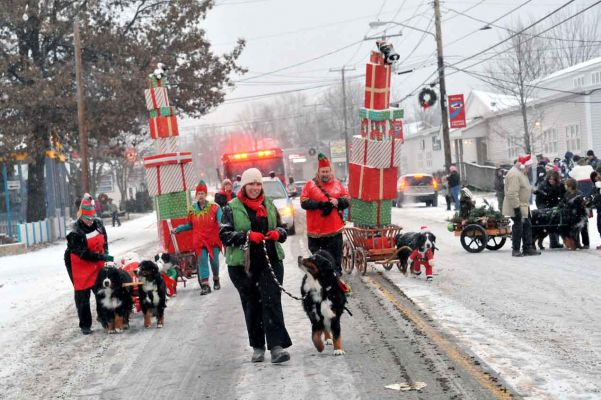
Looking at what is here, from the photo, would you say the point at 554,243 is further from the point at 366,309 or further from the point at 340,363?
the point at 340,363

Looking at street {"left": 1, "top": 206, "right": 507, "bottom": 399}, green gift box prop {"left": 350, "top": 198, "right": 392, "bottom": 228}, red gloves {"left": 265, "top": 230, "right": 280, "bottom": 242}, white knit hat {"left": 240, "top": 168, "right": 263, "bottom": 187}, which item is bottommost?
street {"left": 1, "top": 206, "right": 507, "bottom": 399}

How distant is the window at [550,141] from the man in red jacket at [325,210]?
33.6 metres

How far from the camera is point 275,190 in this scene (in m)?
25.9

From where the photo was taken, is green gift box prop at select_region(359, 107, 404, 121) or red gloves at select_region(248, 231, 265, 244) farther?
green gift box prop at select_region(359, 107, 404, 121)

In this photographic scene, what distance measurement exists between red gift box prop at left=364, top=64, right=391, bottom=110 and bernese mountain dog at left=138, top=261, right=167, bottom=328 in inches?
234

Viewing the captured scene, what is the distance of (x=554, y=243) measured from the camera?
57.0 ft

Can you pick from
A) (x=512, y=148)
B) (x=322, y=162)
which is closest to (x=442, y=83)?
(x=512, y=148)

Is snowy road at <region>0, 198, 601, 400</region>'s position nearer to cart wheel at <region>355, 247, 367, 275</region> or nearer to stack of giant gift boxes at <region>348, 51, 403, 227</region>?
cart wheel at <region>355, 247, 367, 275</region>

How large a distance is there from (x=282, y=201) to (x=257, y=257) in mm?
17086

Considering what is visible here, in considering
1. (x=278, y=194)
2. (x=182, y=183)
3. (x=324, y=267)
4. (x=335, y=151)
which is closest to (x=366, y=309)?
(x=324, y=267)

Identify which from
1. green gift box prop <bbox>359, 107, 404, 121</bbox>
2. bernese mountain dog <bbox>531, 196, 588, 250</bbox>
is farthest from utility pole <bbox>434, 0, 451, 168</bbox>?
green gift box prop <bbox>359, 107, 404, 121</bbox>

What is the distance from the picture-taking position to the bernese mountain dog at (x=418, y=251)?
13680 mm

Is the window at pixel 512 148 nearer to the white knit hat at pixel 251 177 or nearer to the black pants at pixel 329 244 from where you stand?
the black pants at pixel 329 244

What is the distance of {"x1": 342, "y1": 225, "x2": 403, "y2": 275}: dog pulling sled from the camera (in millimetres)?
14609
